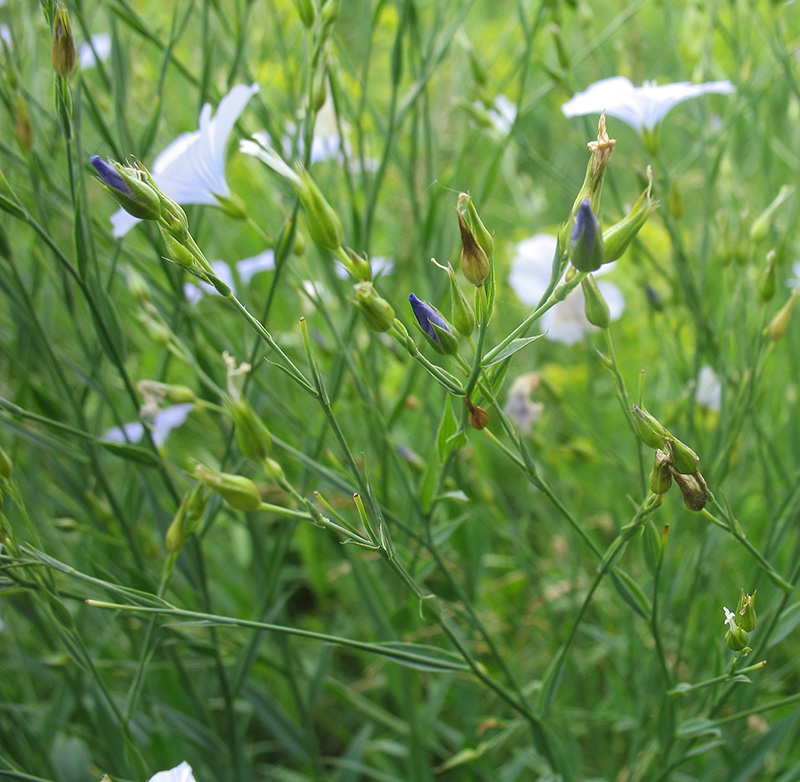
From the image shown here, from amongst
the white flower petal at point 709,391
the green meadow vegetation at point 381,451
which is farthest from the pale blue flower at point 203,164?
the white flower petal at point 709,391

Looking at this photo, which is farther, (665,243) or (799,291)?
(665,243)

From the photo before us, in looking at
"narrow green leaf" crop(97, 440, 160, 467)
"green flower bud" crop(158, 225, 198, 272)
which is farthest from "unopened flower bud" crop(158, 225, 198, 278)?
"narrow green leaf" crop(97, 440, 160, 467)

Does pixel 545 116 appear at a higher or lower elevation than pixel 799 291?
higher

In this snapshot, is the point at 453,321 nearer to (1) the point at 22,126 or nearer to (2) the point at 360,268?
Result: (2) the point at 360,268

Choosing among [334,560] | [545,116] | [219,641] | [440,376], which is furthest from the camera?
[545,116]

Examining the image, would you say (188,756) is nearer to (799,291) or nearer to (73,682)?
(73,682)

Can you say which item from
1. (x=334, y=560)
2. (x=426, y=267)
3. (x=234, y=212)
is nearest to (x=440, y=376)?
(x=234, y=212)
